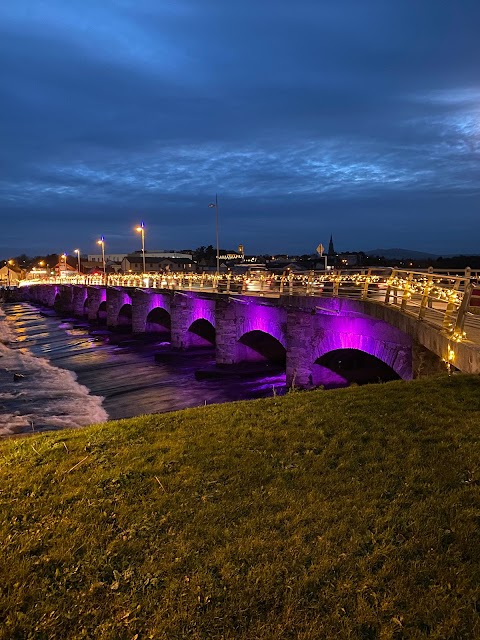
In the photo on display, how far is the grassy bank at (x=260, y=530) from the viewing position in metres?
4.42

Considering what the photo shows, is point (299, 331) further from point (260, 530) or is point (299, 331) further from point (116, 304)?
point (116, 304)

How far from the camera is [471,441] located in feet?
22.1

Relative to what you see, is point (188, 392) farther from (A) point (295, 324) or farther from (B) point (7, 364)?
(B) point (7, 364)

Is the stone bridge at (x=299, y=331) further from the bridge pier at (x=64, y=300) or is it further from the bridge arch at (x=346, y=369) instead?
the bridge pier at (x=64, y=300)

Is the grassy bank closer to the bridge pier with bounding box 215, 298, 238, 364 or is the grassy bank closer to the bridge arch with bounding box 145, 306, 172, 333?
the bridge pier with bounding box 215, 298, 238, 364

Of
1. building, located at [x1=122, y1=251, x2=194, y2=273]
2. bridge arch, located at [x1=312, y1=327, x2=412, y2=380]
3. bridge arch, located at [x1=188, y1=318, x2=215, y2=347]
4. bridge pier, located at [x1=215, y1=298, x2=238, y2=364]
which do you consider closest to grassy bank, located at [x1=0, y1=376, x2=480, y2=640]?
bridge arch, located at [x1=312, y1=327, x2=412, y2=380]

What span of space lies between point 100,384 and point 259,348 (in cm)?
1003

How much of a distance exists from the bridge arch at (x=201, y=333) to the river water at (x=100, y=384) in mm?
1320

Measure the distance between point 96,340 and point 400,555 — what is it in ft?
149

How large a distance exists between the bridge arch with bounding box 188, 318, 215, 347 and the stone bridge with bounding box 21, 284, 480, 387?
85 millimetres

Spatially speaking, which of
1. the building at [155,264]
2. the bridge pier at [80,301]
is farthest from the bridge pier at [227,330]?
the building at [155,264]

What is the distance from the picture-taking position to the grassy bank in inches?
174

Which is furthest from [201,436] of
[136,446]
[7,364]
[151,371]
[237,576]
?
[7,364]

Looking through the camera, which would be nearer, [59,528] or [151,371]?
[59,528]
